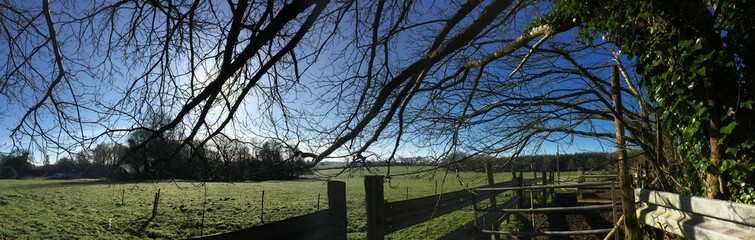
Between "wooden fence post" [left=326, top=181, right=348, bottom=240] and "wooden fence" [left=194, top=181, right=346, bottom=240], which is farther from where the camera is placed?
"wooden fence post" [left=326, top=181, right=348, bottom=240]

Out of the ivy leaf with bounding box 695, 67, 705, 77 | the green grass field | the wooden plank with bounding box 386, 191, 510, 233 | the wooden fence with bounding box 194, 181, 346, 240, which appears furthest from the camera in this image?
the green grass field

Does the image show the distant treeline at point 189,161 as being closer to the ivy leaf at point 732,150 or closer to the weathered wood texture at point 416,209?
the weathered wood texture at point 416,209

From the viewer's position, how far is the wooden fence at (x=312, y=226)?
7.75 ft

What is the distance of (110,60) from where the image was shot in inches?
207

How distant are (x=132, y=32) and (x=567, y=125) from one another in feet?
20.5

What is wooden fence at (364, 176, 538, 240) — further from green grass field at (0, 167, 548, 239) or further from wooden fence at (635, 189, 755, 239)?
green grass field at (0, 167, 548, 239)

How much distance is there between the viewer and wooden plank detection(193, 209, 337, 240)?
228cm

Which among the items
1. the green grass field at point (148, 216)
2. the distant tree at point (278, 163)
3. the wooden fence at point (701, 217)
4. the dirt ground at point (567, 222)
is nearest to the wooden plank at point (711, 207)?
the wooden fence at point (701, 217)

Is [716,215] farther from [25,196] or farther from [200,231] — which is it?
[25,196]

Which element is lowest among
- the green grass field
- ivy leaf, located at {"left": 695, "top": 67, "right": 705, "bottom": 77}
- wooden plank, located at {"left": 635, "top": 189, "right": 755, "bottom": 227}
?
the green grass field

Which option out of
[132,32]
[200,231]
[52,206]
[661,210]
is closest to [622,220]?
[661,210]

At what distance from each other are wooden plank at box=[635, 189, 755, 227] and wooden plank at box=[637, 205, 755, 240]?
0.05 m

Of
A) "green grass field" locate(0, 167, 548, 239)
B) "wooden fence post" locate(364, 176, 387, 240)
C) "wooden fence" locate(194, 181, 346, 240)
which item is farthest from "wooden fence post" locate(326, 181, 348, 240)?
"green grass field" locate(0, 167, 548, 239)

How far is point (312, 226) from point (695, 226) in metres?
2.51
